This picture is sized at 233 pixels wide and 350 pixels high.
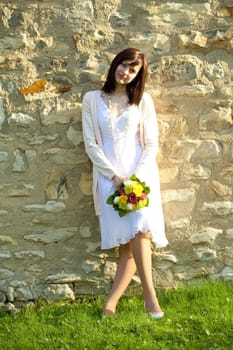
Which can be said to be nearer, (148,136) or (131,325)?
(131,325)

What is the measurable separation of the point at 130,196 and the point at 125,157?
14.6 inches

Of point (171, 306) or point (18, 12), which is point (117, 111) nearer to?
point (18, 12)

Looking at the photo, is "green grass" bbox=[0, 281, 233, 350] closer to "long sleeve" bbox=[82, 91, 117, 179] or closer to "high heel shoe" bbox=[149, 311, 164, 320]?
"high heel shoe" bbox=[149, 311, 164, 320]

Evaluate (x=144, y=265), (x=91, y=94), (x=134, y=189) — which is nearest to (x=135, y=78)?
(x=91, y=94)

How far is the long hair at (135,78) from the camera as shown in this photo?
15.5 ft

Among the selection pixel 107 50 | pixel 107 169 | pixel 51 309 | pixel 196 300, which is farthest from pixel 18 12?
pixel 196 300

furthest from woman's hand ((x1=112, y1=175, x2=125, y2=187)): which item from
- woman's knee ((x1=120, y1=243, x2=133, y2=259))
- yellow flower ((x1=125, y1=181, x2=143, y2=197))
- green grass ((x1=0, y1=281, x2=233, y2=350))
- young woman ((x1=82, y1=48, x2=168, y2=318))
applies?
green grass ((x1=0, y1=281, x2=233, y2=350))

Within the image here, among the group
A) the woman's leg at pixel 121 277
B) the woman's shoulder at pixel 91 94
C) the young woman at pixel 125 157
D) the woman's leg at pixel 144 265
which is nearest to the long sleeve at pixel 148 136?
the young woman at pixel 125 157

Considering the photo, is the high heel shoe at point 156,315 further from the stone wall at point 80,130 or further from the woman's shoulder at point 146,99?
the woman's shoulder at point 146,99

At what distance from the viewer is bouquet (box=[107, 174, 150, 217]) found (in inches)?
179

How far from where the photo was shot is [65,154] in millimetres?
4934

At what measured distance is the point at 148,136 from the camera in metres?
4.78

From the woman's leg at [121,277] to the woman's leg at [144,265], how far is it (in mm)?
146

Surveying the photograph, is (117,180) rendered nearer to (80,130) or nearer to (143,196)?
(143,196)
